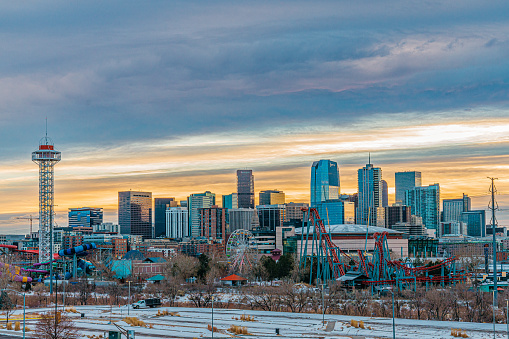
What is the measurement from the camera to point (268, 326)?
71.4 meters

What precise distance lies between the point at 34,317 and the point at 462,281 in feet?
269

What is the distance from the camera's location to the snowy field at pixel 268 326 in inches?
2522

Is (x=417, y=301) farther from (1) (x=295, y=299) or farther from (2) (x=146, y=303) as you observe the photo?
(2) (x=146, y=303)

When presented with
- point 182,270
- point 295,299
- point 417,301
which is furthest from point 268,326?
point 182,270

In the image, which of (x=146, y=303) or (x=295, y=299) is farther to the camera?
(x=295, y=299)

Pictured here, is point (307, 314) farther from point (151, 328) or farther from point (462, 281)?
point (462, 281)

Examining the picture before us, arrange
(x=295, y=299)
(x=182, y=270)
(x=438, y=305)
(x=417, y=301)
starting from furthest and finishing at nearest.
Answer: (x=182, y=270)
(x=295, y=299)
(x=417, y=301)
(x=438, y=305)

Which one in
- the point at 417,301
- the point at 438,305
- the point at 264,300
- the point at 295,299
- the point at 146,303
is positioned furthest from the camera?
the point at 295,299

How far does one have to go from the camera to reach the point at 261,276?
154375 millimetres

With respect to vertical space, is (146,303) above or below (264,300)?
below

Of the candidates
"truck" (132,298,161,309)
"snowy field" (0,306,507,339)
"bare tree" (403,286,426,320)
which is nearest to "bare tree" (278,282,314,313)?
"snowy field" (0,306,507,339)

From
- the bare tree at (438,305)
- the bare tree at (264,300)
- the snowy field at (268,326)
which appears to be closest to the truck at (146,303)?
the snowy field at (268,326)

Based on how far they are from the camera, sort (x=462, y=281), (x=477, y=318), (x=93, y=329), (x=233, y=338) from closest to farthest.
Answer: (x=233, y=338)
(x=93, y=329)
(x=477, y=318)
(x=462, y=281)

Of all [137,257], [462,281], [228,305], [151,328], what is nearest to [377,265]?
[462,281]
